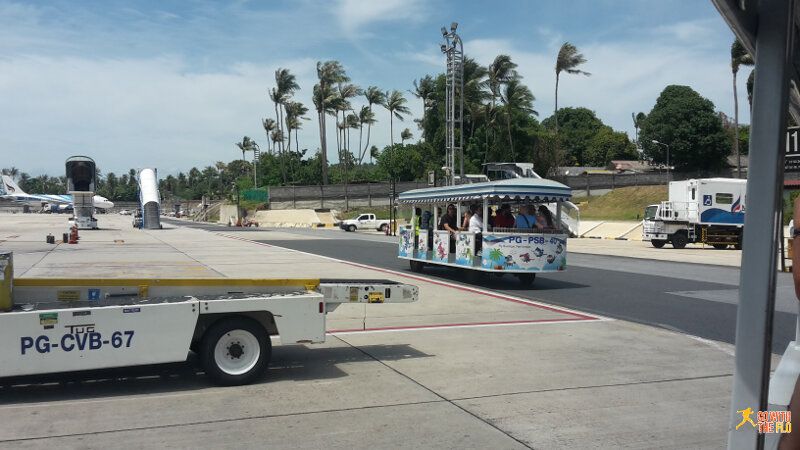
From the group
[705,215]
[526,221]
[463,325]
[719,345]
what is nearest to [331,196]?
[705,215]

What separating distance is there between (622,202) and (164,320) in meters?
58.2

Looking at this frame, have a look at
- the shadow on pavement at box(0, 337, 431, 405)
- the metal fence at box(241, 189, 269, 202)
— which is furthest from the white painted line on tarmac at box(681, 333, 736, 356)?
the metal fence at box(241, 189, 269, 202)

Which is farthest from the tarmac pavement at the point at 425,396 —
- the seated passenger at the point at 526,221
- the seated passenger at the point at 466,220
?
the seated passenger at the point at 466,220

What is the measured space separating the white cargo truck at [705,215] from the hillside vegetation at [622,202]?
2153 centimetres

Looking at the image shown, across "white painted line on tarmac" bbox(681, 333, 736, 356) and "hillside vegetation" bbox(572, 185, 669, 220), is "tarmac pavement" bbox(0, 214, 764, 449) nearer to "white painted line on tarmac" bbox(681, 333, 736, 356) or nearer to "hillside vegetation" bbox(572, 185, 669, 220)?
"white painted line on tarmac" bbox(681, 333, 736, 356)

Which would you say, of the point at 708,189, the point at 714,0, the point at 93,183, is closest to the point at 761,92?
the point at 714,0

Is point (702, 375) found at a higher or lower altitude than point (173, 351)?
lower

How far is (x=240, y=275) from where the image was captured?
17906 mm

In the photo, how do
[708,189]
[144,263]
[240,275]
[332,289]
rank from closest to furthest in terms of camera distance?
[332,289] → [240,275] → [144,263] → [708,189]

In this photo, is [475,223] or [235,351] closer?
[235,351]

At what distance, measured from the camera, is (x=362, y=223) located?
60.2 metres

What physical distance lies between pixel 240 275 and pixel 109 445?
42.9 ft

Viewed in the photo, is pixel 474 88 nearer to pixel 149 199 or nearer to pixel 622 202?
pixel 622 202

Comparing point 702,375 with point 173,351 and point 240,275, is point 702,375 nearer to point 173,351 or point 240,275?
point 173,351
